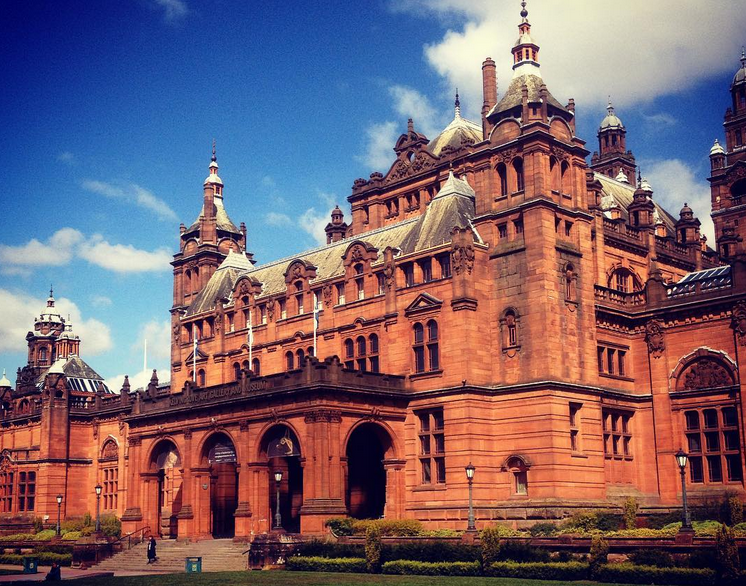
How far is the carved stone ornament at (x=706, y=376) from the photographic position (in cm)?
5928

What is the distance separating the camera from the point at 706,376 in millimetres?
60062

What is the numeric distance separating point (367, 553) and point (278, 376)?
52.1 feet

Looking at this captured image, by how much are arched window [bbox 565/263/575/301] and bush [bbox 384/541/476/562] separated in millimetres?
20080

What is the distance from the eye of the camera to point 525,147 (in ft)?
196

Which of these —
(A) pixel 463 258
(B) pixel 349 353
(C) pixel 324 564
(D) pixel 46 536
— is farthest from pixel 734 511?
(D) pixel 46 536

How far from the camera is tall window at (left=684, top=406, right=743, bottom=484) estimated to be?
58.0 m

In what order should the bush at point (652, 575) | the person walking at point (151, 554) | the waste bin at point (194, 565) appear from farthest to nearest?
the person walking at point (151, 554) → the waste bin at point (194, 565) → the bush at point (652, 575)

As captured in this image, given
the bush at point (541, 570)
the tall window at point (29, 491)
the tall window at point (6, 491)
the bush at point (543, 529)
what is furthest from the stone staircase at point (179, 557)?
the tall window at point (6, 491)

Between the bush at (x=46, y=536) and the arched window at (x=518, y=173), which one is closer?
the arched window at (x=518, y=173)

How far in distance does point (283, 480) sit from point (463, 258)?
1932 centimetres

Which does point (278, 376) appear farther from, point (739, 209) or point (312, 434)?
point (739, 209)

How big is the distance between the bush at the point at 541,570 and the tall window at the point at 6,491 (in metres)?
65.4

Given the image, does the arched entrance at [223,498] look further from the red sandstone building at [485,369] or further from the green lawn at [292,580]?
the green lawn at [292,580]

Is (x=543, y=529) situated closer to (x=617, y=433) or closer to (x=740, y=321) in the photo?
(x=617, y=433)
